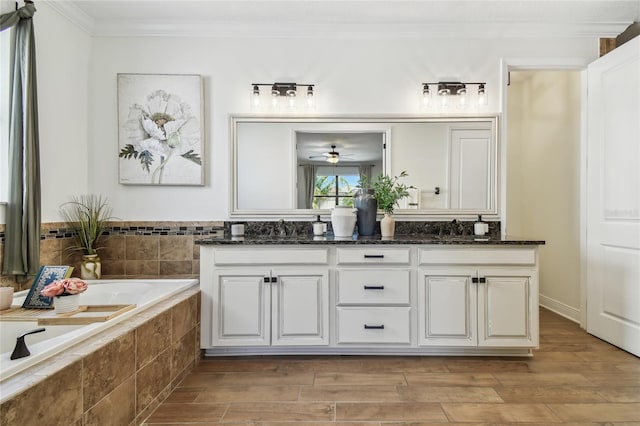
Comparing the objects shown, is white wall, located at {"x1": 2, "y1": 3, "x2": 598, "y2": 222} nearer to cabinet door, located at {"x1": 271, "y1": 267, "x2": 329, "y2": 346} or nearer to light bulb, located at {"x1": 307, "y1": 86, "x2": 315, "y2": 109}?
light bulb, located at {"x1": 307, "y1": 86, "x2": 315, "y2": 109}

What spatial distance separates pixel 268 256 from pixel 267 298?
11.3 inches

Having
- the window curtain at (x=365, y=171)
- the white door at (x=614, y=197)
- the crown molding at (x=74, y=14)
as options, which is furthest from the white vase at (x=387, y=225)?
the crown molding at (x=74, y=14)

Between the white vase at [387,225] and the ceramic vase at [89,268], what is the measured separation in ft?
7.34

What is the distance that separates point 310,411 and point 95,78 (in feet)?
9.81

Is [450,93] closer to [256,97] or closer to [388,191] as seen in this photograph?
[388,191]

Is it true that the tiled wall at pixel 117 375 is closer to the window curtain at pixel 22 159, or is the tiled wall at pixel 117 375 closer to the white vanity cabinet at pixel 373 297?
the white vanity cabinet at pixel 373 297

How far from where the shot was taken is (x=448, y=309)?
2260mm

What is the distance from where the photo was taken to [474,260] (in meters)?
2.26

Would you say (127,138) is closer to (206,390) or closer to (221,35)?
(221,35)

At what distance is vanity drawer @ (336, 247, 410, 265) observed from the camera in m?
2.28

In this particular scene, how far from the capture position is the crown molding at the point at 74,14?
2.42 m

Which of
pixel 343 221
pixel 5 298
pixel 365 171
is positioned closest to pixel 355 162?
pixel 365 171

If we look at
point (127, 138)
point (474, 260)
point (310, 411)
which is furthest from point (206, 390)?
point (127, 138)

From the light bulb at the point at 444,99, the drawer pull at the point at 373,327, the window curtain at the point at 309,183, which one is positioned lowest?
the drawer pull at the point at 373,327
